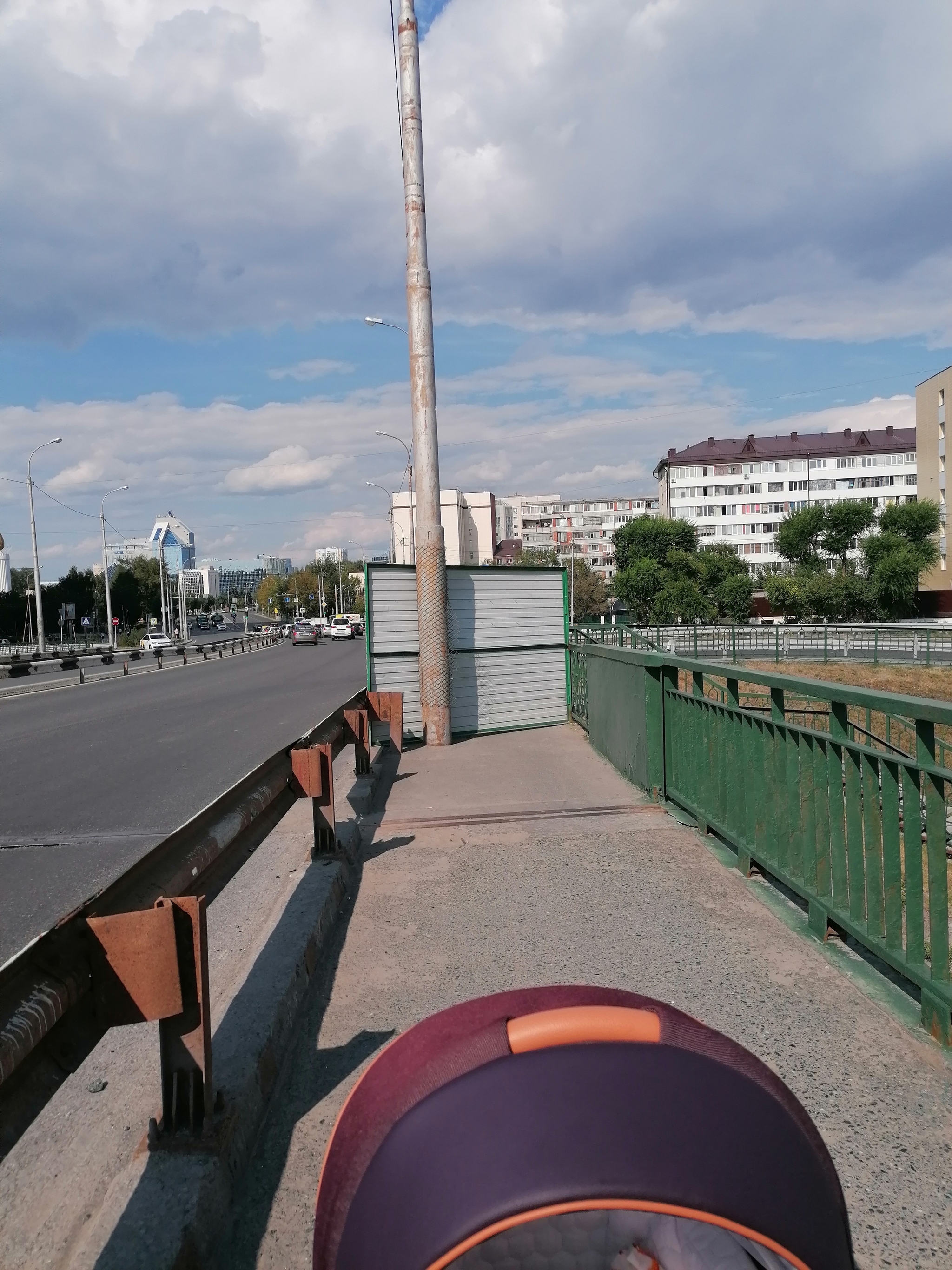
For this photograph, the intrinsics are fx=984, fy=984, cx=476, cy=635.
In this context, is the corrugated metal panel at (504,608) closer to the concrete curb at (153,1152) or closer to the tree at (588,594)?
the concrete curb at (153,1152)

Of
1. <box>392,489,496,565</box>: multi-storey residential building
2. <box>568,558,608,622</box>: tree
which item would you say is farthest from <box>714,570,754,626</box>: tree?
<box>392,489,496,565</box>: multi-storey residential building

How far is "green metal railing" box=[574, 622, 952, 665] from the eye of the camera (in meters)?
26.8

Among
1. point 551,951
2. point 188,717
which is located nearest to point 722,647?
point 188,717

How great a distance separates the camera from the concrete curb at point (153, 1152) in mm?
2393

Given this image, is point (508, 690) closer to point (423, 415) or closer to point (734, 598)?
point (423, 415)

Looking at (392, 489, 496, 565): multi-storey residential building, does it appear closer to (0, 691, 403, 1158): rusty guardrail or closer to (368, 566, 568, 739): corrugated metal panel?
(368, 566, 568, 739): corrugated metal panel

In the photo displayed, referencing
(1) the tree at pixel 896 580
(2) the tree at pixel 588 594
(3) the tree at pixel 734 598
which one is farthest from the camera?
(2) the tree at pixel 588 594

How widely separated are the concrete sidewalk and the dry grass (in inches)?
744

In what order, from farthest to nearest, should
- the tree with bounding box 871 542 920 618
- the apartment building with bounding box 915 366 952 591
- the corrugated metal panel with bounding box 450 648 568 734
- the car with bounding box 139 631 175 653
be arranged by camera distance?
the apartment building with bounding box 915 366 952 591
the tree with bounding box 871 542 920 618
the car with bounding box 139 631 175 653
the corrugated metal panel with bounding box 450 648 568 734

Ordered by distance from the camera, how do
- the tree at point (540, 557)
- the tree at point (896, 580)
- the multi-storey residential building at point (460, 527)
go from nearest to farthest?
the tree at point (896, 580)
the multi-storey residential building at point (460, 527)
the tree at point (540, 557)

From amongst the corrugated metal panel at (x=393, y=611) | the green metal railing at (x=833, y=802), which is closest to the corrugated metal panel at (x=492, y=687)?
the corrugated metal panel at (x=393, y=611)

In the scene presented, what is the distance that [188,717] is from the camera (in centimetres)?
1847

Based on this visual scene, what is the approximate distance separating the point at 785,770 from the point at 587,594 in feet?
308

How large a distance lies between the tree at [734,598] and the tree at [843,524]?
790 centimetres
